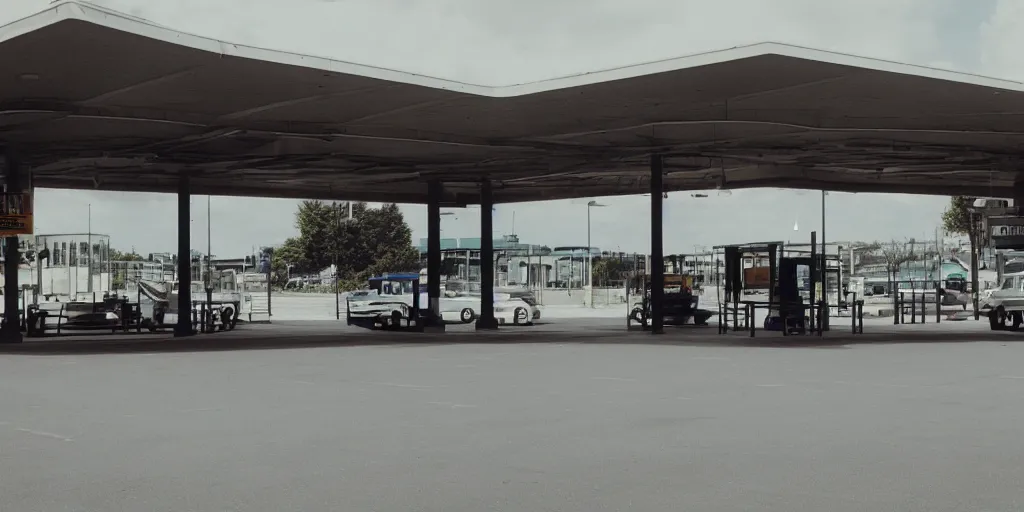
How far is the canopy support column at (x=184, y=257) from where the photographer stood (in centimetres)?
3378

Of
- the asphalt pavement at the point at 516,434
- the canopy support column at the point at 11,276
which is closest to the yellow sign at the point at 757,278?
the asphalt pavement at the point at 516,434

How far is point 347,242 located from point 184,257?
60946 millimetres

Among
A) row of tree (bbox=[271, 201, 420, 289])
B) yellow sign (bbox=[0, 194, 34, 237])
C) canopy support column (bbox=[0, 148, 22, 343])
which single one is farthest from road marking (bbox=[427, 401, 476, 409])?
row of tree (bbox=[271, 201, 420, 289])

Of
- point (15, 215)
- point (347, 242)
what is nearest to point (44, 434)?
point (15, 215)

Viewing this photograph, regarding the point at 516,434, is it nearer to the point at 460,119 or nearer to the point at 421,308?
the point at 460,119

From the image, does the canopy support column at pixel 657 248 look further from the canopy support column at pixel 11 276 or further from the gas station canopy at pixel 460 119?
the canopy support column at pixel 11 276

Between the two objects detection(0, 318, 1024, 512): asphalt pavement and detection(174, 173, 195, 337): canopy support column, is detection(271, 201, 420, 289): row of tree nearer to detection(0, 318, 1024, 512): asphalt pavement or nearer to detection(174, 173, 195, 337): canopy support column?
detection(174, 173, 195, 337): canopy support column

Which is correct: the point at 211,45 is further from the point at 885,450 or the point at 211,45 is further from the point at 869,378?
the point at 885,450

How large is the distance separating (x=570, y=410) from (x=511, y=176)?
26571 mm

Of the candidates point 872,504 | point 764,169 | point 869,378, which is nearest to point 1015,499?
point 872,504

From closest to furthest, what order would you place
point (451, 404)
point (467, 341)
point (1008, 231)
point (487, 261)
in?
point (451, 404) < point (467, 341) < point (1008, 231) < point (487, 261)

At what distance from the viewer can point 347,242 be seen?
314 ft

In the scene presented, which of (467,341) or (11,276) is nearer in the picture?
(467,341)

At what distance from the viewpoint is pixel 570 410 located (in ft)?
39.7
